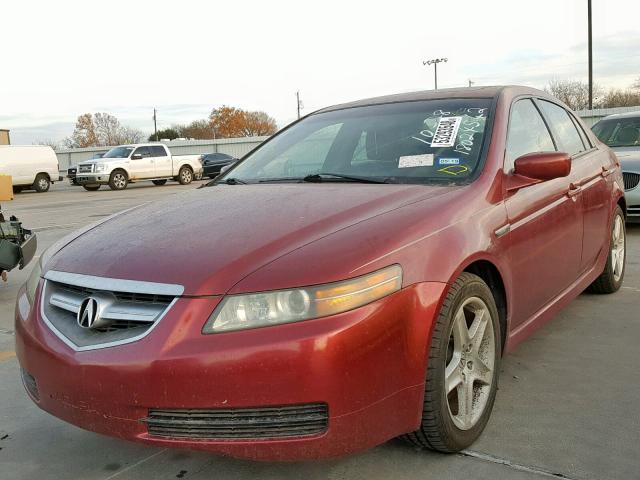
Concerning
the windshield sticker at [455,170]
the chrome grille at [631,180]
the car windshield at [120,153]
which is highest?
the car windshield at [120,153]

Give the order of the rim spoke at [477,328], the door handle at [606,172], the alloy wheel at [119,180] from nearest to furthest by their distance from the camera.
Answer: the rim spoke at [477,328] → the door handle at [606,172] → the alloy wheel at [119,180]

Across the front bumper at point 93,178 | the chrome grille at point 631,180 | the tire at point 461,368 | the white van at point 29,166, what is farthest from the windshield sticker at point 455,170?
the white van at point 29,166

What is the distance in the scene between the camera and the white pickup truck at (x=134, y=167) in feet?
79.2

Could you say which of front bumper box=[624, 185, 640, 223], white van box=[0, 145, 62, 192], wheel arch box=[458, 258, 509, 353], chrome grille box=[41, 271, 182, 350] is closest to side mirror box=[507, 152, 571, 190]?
wheel arch box=[458, 258, 509, 353]

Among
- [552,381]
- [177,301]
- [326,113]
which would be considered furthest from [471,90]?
A: [177,301]

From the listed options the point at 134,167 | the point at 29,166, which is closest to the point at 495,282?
the point at 134,167

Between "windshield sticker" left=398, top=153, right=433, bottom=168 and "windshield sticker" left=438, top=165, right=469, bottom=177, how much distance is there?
0.28ft

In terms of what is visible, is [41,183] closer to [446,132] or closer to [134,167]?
[134,167]

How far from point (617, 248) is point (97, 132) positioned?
91050 millimetres

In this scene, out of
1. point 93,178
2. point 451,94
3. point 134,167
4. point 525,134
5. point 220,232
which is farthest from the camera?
point 134,167

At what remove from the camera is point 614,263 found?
487 cm

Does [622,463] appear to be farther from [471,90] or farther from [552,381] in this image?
[471,90]

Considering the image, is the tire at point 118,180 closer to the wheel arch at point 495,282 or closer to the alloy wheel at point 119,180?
the alloy wheel at point 119,180

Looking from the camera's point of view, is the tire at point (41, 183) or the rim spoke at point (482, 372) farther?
the tire at point (41, 183)
